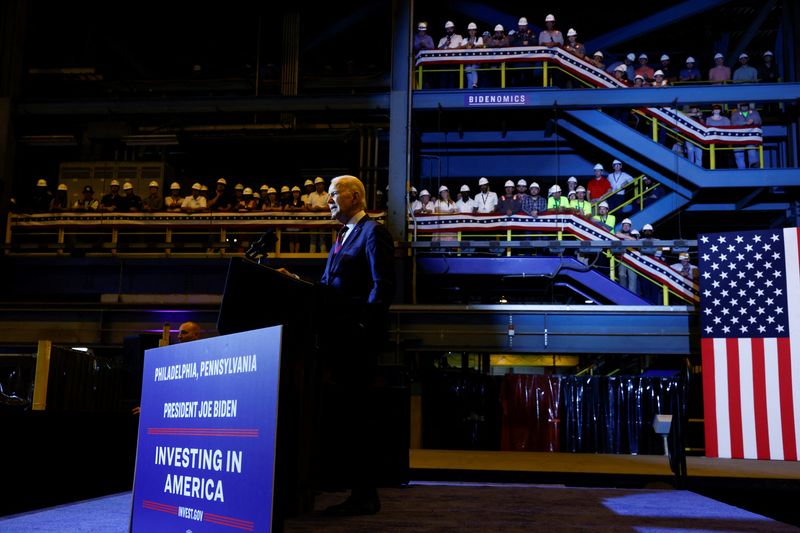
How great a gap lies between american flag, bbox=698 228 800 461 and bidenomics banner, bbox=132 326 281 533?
12.1 meters

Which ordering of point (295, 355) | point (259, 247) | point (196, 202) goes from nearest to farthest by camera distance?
point (295, 355), point (259, 247), point (196, 202)

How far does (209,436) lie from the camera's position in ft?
9.29

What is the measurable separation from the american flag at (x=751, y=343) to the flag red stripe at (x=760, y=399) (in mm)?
15

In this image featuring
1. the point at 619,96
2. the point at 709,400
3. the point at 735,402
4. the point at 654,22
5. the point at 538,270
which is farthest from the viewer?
the point at 654,22

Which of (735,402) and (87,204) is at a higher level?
(87,204)

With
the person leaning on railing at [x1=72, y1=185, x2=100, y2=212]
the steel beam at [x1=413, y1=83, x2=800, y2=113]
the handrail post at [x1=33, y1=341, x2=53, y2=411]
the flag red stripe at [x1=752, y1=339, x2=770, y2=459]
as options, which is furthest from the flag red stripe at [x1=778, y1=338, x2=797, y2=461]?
the person leaning on railing at [x1=72, y1=185, x2=100, y2=212]

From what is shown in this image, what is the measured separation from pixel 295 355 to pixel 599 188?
17.1m

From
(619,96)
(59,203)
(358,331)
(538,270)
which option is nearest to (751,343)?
(538,270)

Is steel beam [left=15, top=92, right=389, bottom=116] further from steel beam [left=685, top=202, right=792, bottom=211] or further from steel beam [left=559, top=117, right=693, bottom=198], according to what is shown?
steel beam [left=685, top=202, right=792, bottom=211]

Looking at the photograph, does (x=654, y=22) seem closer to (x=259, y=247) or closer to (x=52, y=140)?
(x=52, y=140)

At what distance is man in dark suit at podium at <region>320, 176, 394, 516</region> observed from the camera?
4.27m

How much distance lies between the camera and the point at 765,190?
20031 millimetres

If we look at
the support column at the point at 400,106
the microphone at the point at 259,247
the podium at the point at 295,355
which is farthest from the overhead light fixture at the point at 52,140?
the microphone at the point at 259,247

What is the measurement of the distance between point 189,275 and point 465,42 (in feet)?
29.3
